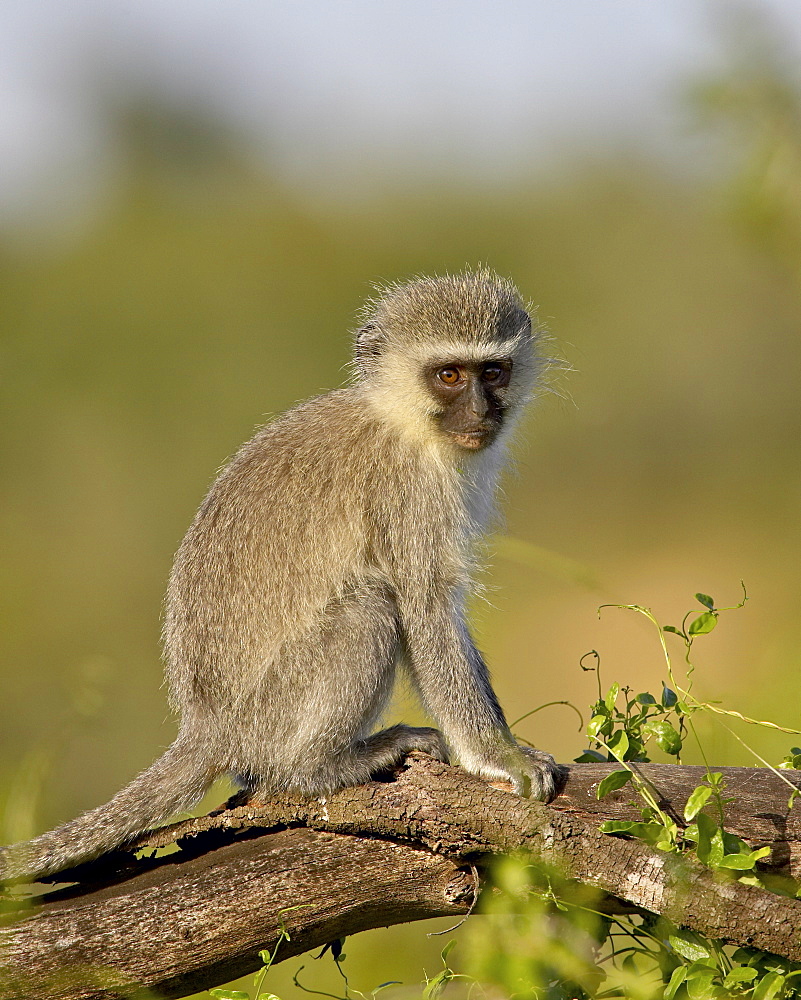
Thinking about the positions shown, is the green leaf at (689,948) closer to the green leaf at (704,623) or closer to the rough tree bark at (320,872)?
the rough tree bark at (320,872)

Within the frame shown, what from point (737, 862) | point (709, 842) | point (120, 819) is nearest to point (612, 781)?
point (709, 842)

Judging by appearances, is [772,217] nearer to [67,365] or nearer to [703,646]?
[703,646]

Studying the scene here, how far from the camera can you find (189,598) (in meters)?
4.63

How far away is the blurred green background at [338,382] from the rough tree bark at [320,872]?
7.65 metres

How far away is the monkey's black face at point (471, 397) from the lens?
4922 mm

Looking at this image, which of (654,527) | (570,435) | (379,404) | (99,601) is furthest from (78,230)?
(379,404)

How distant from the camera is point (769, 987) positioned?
2.98 m

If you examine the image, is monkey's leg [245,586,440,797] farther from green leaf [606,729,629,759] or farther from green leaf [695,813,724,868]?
green leaf [695,813,724,868]

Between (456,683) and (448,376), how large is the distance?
4.96 feet

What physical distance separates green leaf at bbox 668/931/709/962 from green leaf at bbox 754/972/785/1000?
261mm

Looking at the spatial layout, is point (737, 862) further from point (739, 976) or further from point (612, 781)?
point (612, 781)

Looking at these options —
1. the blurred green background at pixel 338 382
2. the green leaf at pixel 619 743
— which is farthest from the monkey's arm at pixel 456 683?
the blurred green background at pixel 338 382

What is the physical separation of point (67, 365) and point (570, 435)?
7506 millimetres

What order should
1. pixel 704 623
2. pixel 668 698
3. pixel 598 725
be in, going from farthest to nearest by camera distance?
1. pixel 668 698
2. pixel 598 725
3. pixel 704 623
